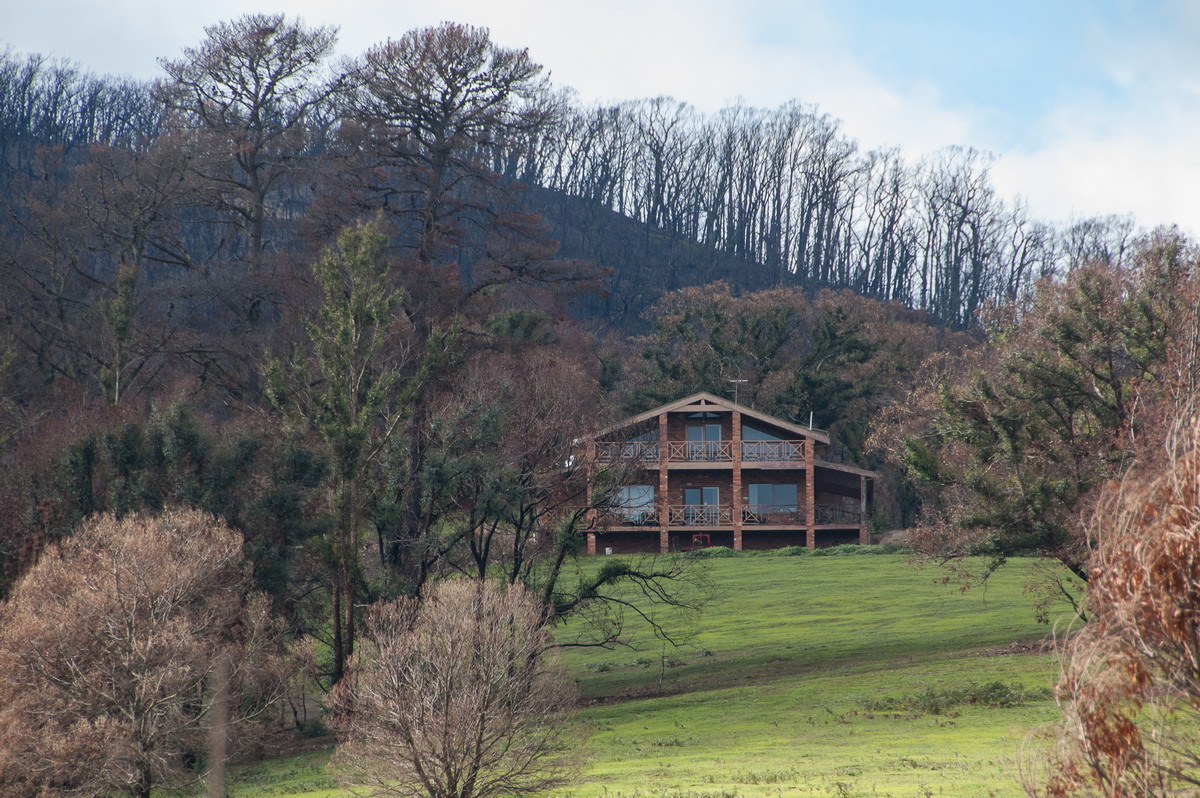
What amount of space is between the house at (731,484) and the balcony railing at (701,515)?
47 millimetres

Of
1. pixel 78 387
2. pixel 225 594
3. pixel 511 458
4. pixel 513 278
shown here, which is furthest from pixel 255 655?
pixel 78 387

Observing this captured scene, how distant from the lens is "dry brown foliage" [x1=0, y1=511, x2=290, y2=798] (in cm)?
1886

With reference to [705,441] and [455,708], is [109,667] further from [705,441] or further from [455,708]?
[705,441]

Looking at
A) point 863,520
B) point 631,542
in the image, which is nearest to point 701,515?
point 631,542

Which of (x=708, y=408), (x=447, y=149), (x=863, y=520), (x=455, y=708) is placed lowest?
(x=455, y=708)

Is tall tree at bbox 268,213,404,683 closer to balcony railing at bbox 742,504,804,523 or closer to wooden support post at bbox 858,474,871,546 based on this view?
balcony railing at bbox 742,504,804,523

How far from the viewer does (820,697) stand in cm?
2691

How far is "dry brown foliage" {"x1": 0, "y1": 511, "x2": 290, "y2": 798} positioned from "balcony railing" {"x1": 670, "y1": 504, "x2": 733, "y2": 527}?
3299cm

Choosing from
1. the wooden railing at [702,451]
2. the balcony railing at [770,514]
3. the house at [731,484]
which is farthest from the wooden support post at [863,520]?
the wooden railing at [702,451]

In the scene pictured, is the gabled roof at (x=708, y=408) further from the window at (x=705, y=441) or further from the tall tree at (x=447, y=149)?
the tall tree at (x=447, y=149)

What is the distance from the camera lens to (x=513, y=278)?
127 feet

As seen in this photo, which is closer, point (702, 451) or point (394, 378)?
point (394, 378)

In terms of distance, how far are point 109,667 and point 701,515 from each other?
1441 inches

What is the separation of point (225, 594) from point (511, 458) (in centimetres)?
910
